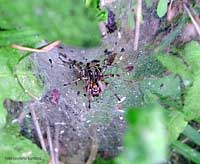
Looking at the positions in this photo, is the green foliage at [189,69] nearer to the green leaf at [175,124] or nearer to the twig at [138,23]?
the green leaf at [175,124]

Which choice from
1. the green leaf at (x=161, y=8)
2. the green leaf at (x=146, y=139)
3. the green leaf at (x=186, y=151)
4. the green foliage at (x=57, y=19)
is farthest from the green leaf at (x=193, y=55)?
→ the green leaf at (x=146, y=139)

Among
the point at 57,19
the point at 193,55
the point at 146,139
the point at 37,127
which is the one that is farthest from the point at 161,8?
the point at 146,139

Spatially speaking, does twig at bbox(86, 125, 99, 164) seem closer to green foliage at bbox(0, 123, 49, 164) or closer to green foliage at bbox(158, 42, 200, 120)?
green foliage at bbox(0, 123, 49, 164)

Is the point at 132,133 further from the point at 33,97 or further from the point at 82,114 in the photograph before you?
the point at 82,114

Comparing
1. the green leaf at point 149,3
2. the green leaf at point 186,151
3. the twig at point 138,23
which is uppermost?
the green leaf at point 149,3

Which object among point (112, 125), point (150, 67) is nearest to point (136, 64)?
point (150, 67)

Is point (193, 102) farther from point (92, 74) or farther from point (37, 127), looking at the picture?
point (37, 127)

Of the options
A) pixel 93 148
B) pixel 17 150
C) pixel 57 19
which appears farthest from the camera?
pixel 93 148
